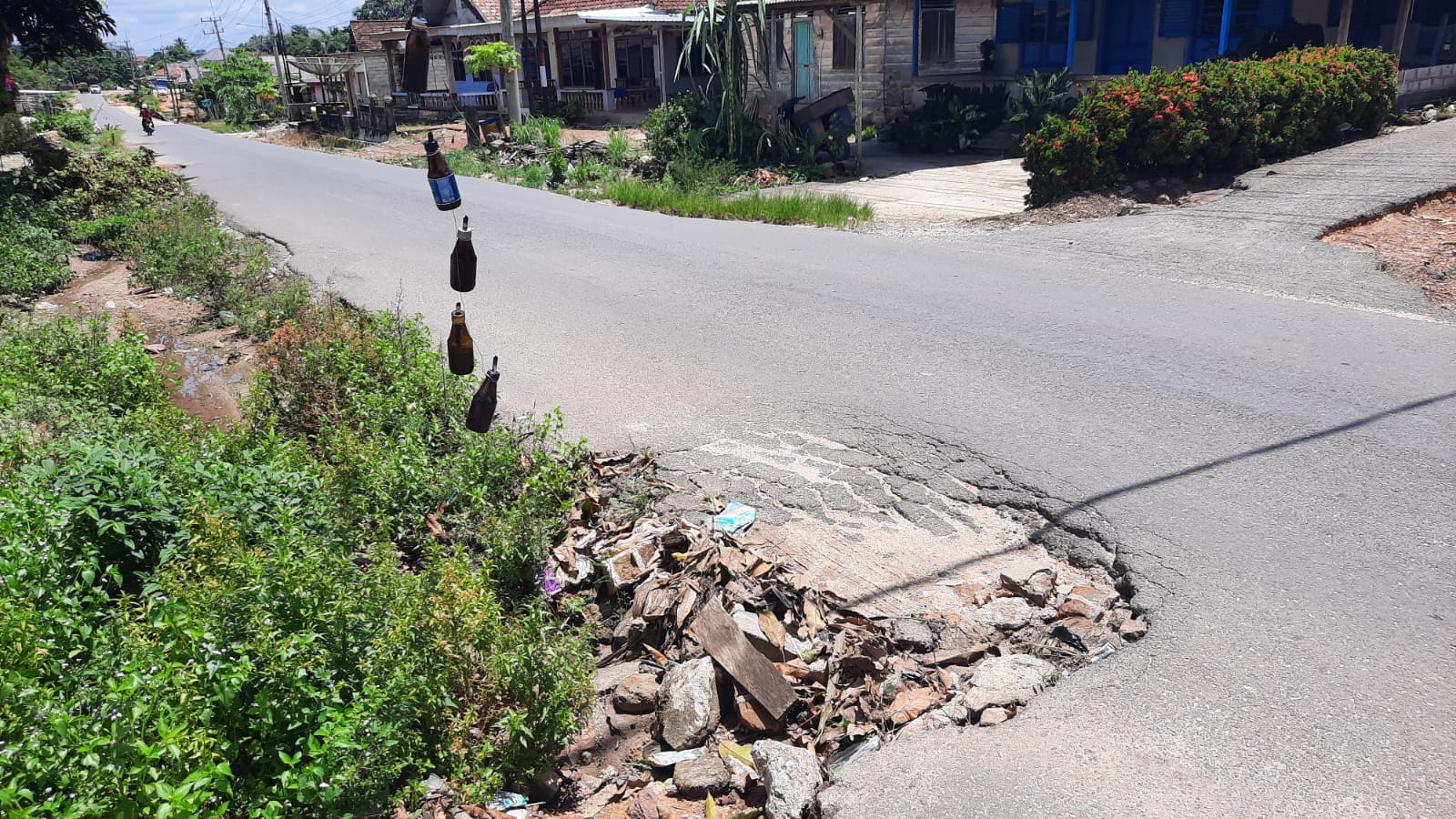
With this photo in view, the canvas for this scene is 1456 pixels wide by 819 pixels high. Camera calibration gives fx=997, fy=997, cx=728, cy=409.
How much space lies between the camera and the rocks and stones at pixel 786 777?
10.2 ft

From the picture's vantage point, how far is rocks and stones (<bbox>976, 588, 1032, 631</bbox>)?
406 centimetres

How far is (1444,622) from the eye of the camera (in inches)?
147

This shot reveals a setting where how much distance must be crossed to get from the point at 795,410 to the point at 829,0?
18332mm

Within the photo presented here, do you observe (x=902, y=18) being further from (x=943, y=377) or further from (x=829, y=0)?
(x=943, y=377)

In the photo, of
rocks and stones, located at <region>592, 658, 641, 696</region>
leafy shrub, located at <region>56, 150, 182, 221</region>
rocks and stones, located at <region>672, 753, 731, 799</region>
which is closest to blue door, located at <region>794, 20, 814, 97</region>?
leafy shrub, located at <region>56, 150, 182, 221</region>

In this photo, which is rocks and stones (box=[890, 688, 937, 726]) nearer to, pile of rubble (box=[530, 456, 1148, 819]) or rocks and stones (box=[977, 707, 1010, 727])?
pile of rubble (box=[530, 456, 1148, 819])

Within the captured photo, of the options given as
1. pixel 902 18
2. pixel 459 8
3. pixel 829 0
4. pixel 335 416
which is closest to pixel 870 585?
pixel 335 416

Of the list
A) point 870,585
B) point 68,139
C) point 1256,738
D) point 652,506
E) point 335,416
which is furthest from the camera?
point 68,139

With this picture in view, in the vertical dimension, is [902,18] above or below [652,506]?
above

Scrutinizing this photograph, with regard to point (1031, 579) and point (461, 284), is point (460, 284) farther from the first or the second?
point (1031, 579)

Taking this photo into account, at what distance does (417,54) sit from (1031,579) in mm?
41951

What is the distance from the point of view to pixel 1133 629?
389 cm

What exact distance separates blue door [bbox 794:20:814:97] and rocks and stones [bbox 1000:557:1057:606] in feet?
81.0

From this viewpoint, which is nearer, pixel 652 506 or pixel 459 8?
pixel 652 506
